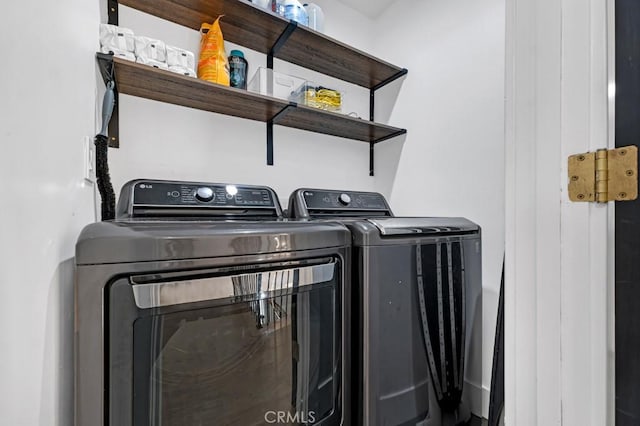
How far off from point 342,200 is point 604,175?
1228 millimetres

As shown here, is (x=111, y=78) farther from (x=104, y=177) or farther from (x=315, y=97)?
(x=315, y=97)

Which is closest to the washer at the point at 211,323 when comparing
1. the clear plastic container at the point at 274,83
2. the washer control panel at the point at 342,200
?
the washer control panel at the point at 342,200

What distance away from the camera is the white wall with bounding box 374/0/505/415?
5.17 feet

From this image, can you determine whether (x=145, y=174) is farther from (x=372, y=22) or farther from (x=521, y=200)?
(x=372, y=22)

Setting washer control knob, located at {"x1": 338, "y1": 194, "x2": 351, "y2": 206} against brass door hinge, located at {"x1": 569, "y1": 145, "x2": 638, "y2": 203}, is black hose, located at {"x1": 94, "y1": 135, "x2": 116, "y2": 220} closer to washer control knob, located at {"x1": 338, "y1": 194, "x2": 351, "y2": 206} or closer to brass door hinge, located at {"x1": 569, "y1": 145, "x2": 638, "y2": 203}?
washer control knob, located at {"x1": 338, "y1": 194, "x2": 351, "y2": 206}

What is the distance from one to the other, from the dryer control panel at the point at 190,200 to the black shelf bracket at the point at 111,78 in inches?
14.2

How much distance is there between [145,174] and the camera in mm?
1500

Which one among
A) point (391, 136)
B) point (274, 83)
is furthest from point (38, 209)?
point (391, 136)

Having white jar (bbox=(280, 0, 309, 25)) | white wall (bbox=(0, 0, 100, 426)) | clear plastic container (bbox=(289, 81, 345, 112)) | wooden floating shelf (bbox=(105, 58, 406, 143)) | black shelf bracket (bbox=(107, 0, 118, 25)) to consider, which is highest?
white jar (bbox=(280, 0, 309, 25))

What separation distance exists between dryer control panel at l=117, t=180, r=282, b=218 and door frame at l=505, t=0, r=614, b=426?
105 centimetres

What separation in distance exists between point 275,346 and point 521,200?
73 cm

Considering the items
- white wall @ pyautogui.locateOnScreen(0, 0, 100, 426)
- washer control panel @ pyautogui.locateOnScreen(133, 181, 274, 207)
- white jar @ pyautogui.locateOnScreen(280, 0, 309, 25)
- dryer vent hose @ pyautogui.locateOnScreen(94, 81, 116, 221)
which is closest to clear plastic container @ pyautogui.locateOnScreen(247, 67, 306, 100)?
white jar @ pyautogui.locateOnScreen(280, 0, 309, 25)

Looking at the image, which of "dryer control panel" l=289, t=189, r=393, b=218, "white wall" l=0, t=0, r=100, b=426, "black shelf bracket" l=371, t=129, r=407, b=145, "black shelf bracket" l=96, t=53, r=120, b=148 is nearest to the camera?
"white wall" l=0, t=0, r=100, b=426

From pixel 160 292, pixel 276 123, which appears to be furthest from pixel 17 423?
pixel 276 123
